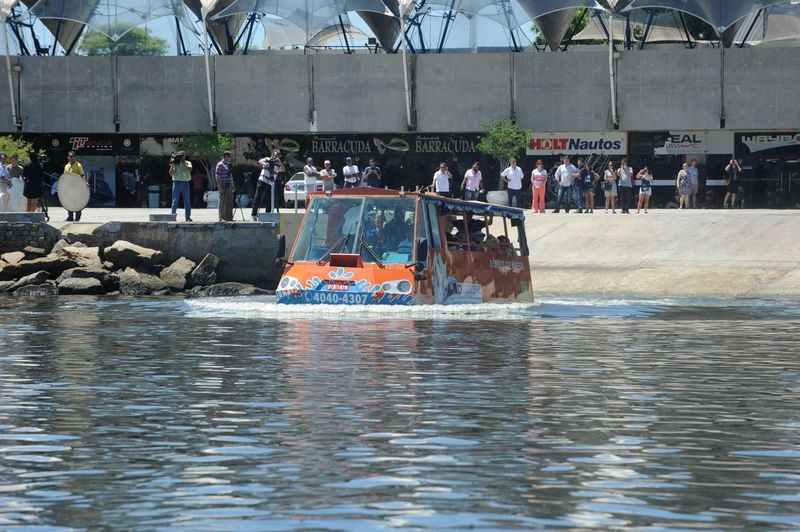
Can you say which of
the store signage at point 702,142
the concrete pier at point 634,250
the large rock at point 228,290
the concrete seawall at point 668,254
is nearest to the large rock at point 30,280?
the large rock at point 228,290

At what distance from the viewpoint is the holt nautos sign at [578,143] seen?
57.1 m

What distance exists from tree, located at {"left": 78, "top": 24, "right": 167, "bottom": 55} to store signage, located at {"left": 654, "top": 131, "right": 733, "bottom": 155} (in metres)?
20.1

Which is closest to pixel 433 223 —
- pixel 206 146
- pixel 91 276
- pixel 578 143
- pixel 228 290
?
pixel 228 290

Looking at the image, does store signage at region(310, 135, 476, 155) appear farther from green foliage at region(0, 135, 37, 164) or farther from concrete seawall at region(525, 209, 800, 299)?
concrete seawall at region(525, 209, 800, 299)

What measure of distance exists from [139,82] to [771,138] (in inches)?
943

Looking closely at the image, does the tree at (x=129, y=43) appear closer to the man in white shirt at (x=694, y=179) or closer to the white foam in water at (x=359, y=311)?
the man in white shirt at (x=694, y=179)

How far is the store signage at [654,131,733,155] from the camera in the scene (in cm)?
5672

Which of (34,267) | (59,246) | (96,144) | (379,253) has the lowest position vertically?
(34,267)

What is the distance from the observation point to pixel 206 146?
57219 mm

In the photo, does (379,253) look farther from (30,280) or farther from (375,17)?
(375,17)

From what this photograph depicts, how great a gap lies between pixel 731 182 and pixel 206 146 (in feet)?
63.1

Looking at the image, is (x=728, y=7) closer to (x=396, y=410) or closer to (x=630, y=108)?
(x=630, y=108)

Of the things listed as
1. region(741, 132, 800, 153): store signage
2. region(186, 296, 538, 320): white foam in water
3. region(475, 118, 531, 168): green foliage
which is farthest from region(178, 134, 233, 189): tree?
region(186, 296, 538, 320): white foam in water

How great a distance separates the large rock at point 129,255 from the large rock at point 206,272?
1.12 metres
